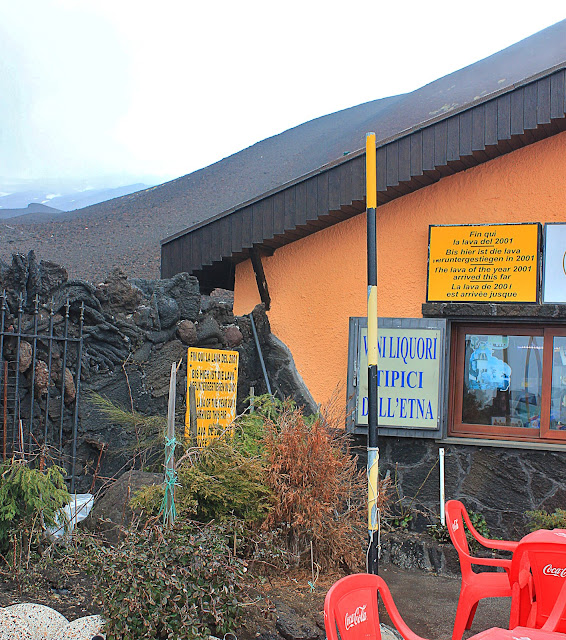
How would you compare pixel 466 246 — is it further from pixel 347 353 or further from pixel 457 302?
pixel 347 353

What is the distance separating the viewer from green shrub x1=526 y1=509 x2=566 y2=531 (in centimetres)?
545

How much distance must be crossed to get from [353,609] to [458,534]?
180 cm

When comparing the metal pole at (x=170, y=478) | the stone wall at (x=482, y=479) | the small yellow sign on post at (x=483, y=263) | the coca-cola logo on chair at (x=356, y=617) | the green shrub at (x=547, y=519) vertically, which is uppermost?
the small yellow sign on post at (x=483, y=263)

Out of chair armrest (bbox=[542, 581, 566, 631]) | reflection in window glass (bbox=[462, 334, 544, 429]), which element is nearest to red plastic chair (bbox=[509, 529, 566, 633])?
chair armrest (bbox=[542, 581, 566, 631])

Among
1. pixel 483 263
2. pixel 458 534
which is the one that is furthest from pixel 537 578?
pixel 483 263

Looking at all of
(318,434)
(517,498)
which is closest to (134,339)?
(318,434)

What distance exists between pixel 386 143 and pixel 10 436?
153 inches

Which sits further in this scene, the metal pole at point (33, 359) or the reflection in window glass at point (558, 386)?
the reflection in window glass at point (558, 386)

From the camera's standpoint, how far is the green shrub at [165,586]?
10.0 feet

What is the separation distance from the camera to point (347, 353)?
6.58 meters

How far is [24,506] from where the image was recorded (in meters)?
3.79

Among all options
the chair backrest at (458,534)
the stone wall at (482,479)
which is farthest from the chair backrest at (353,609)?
the stone wall at (482,479)

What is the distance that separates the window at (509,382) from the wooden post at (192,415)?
2.52 metres

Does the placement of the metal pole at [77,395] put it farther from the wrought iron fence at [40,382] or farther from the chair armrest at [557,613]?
the chair armrest at [557,613]
